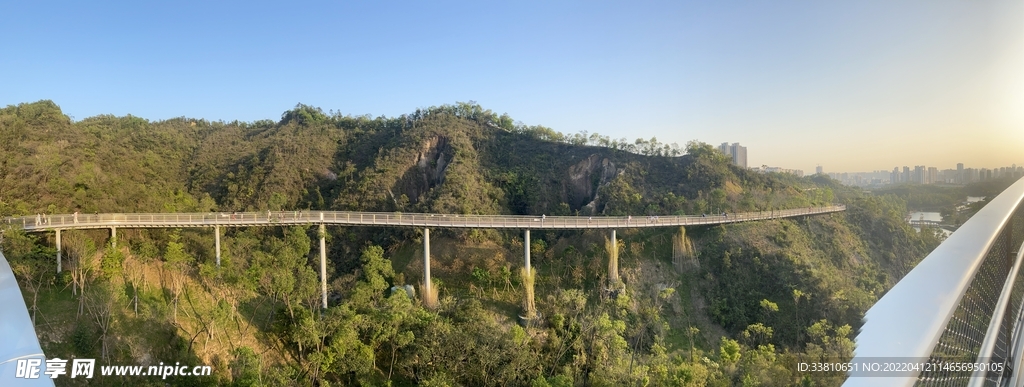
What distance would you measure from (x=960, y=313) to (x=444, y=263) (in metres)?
22.0

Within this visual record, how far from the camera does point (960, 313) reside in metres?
2.01

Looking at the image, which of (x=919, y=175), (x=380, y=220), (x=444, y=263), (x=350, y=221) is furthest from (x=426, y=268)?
(x=919, y=175)

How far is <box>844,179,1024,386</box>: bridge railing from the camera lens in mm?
1211

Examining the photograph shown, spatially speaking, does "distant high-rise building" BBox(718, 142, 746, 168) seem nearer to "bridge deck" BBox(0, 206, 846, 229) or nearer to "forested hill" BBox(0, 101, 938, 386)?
"forested hill" BBox(0, 101, 938, 386)

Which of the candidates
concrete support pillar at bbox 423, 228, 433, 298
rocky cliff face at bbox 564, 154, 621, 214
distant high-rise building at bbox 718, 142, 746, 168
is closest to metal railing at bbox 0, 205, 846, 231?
concrete support pillar at bbox 423, 228, 433, 298

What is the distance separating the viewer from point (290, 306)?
1380 centimetres

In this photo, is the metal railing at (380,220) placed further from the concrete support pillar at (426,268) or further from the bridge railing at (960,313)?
the bridge railing at (960,313)

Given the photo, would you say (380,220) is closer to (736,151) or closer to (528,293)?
(528,293)

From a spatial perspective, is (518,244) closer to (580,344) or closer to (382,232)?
(382,232)

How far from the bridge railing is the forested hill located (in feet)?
0.80

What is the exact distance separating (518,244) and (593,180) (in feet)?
35.3

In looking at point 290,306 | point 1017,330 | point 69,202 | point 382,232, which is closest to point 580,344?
point 290,306

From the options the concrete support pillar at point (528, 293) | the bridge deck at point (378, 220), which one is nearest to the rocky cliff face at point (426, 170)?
the bridge deck at point (378, 220)

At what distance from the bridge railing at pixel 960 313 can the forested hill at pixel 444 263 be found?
0.80ft
